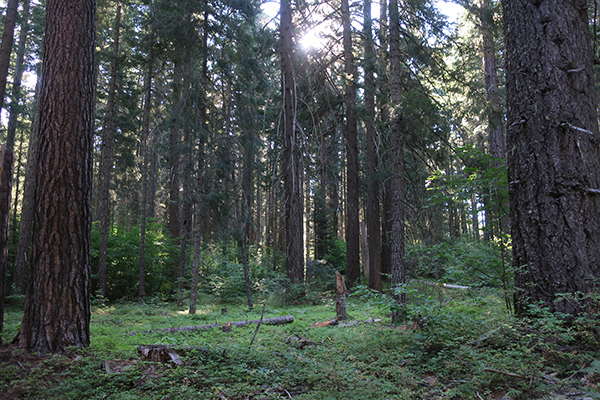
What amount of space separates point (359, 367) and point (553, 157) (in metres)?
3.20

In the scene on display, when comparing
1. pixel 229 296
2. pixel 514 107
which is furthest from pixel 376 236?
pixel 514 107

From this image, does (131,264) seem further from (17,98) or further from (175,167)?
(17,98)

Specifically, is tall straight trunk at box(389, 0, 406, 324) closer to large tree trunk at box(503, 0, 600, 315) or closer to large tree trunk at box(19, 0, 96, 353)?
large tree trunk at box(503, 0, 600, 315)

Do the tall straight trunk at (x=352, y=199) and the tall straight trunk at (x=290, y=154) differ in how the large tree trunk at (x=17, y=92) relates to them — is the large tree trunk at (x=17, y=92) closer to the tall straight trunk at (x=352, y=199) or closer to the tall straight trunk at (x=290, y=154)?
the tall straight trunk at (x=290, y=154)

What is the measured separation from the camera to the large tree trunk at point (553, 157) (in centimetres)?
377

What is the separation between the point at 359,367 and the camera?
151 inches

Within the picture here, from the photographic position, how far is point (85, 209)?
15.8 ft

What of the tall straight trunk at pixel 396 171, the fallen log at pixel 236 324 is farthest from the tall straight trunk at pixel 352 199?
the fallen log at pixel 236 324

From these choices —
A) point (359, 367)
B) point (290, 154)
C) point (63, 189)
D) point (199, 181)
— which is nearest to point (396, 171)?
point (290, 154)

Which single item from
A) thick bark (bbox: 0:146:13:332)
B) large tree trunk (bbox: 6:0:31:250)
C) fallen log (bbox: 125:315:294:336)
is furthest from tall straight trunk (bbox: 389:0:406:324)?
large tree trunk (bbox: 6:0:31:250)

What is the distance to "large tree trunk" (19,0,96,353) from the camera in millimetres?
4445

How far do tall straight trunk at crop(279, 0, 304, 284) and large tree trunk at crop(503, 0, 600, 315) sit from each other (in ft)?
22.9

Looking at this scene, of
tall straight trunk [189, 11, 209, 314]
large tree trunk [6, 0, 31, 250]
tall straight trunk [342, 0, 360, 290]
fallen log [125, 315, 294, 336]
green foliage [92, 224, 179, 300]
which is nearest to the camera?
fallen log [125, 315, 294, 336]

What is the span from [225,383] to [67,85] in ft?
14.6
